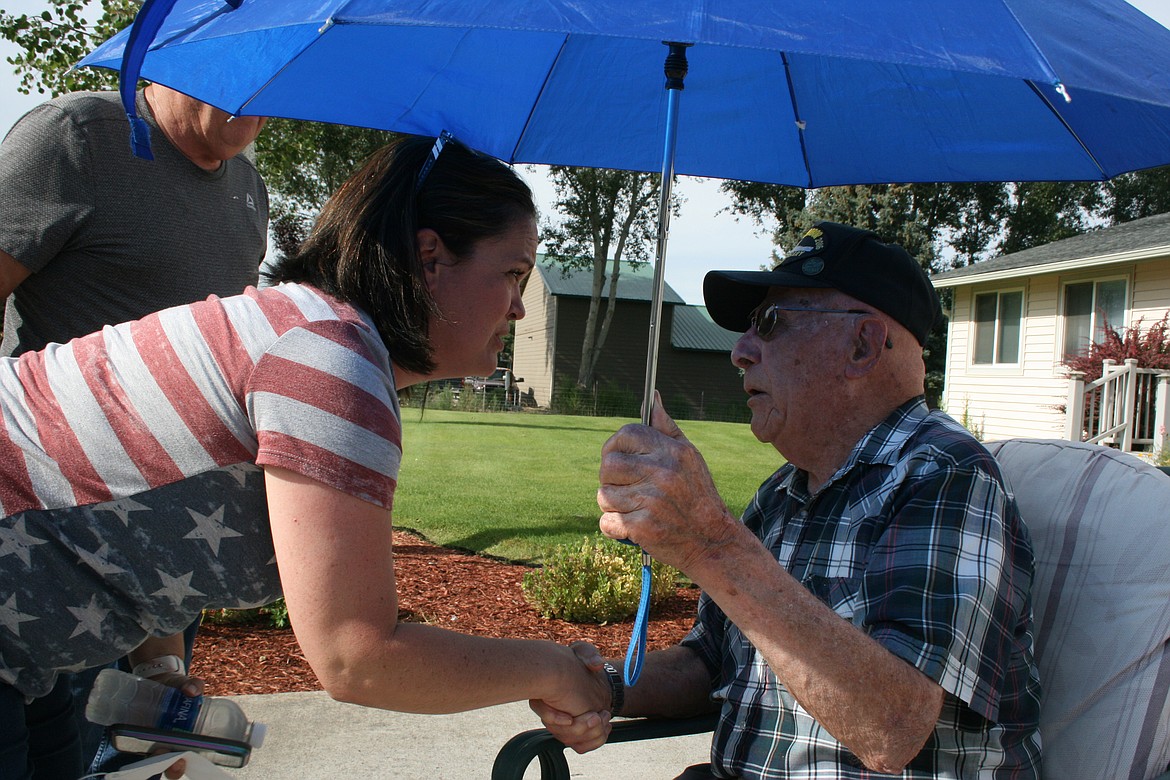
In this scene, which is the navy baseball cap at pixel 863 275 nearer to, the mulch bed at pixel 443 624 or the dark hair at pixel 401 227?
the dark hair at pixel 401 227

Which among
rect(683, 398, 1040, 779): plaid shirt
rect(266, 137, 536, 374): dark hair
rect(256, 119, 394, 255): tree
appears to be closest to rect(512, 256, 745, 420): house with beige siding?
rect(256, 119, 394, 255): tree

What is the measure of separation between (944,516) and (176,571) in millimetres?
1392

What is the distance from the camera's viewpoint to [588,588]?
218 inches

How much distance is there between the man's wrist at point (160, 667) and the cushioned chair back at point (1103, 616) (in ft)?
6.23

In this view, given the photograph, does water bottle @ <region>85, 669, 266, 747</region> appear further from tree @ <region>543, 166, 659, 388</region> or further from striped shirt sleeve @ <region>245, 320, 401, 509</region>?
tree @ <region>543, 166, 659, 388</region>

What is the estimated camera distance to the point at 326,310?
1.48 meters

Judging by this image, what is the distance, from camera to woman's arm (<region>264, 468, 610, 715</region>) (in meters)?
1.33

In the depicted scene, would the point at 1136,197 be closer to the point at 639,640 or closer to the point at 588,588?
the point at 588,588

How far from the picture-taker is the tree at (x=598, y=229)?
3347 centimetres

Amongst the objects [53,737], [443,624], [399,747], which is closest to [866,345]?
[53,737]

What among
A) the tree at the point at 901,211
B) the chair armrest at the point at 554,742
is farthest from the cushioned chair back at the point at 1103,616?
the tree at the point at 901,211

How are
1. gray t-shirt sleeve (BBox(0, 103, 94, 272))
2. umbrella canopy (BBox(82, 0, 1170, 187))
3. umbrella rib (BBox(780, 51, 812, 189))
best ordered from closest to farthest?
umbrella canopy (BBox(82, 0, 1170, 187)) → gray t-shirt sleeve (BBox(0, 103, 94, 272)) → umbrella rib (BBox(780, 51, 812, 189))

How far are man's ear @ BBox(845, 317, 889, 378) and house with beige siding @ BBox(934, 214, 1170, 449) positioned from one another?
13.9 meters

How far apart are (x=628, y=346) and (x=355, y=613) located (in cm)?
3597
